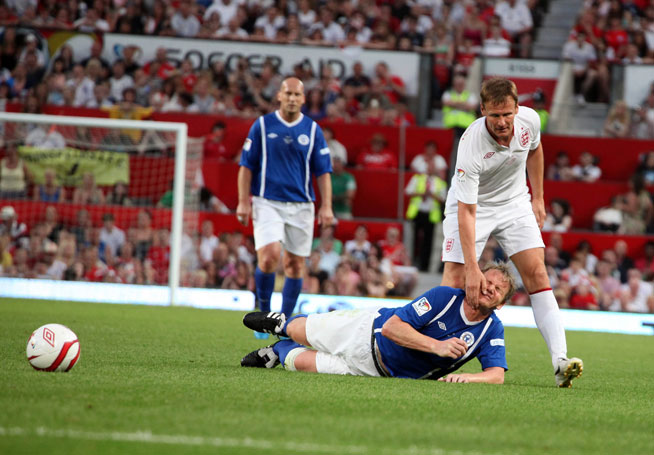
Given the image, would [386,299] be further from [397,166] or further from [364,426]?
[364,426]

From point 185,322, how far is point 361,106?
8154 millimetres

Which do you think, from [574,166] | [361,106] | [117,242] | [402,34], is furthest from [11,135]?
[574,166]

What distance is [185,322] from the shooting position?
10125 millimetres

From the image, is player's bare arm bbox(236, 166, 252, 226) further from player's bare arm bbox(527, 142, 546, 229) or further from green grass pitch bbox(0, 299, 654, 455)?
player's bare arm bbox(527, 142, 546, 229)

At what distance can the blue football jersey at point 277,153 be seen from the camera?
880cm

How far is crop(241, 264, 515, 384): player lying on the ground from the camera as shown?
543 centimetres

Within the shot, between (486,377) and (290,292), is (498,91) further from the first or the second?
(290,292)

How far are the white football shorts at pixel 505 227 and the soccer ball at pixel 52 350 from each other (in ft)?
7.98

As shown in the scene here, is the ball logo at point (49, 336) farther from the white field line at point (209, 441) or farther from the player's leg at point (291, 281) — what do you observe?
the player's leg at point (291, 281)

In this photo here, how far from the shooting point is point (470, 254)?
5613 millimetres

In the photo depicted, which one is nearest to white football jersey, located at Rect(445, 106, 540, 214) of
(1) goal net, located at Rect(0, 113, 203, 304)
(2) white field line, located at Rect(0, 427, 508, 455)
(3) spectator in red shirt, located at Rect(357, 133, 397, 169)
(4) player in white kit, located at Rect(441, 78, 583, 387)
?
(4) player in white kit, located at Rect(441, 78, 583, 387)

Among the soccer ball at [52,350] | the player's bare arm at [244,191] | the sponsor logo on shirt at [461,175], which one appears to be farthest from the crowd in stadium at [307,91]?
the soccer ball at [52,350]

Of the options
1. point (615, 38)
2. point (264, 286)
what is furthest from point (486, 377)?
point (615, 38)

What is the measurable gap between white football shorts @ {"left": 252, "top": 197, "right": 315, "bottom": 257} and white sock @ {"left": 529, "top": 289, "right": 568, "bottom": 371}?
9.96ft
